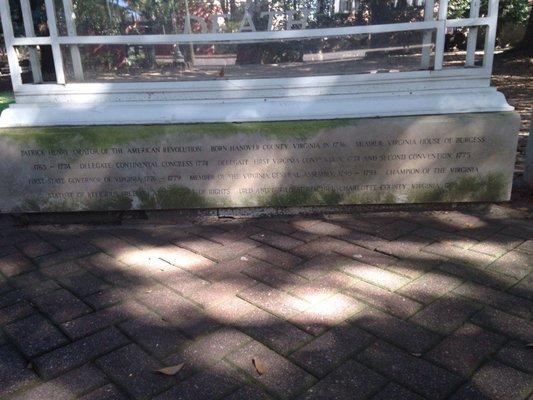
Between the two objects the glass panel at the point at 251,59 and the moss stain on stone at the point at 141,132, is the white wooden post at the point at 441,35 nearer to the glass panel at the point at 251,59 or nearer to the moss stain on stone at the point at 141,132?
the glass panel at the point at 251,59

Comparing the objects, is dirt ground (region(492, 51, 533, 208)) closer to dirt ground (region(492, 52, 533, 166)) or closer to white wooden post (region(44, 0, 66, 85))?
dirt ground (region(492, 52, 533, 166))

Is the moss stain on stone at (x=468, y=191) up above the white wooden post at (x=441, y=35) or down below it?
below

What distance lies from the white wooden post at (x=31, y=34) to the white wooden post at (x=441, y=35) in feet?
9.65

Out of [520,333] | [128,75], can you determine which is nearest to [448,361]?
[520,333]

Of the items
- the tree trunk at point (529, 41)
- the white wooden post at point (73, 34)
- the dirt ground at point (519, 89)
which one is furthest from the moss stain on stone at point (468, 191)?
the tree trunk at point (529, 41)

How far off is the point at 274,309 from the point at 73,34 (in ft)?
8.16

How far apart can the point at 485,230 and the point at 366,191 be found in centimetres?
85

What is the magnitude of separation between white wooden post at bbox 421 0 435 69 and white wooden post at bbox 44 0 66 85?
2645mm

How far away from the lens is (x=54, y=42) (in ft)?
11.4

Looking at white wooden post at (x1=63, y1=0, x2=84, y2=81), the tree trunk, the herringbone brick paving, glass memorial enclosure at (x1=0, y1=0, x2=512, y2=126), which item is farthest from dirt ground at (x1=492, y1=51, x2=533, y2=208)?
white wooden post at (x1=63, y1=0, x2=84, y2=81)

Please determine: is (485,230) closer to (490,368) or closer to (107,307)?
(490,368)

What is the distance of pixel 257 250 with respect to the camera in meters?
3.16

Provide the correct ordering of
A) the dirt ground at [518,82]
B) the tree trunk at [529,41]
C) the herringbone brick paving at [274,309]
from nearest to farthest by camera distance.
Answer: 1. the herringbone brick paving at [274,309]
2. the dirt ground at [518,82]
3. the tree trunk at [529,41]

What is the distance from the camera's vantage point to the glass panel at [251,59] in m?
3.53
